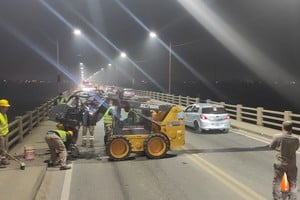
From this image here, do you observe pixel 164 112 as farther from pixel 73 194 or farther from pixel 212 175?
pixel 73 194

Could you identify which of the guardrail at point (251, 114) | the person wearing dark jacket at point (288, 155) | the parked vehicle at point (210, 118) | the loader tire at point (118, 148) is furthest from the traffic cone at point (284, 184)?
the parked vehicle at point (210, 118)

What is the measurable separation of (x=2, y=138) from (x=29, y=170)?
1054mm

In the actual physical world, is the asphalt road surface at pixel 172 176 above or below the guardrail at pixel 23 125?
below

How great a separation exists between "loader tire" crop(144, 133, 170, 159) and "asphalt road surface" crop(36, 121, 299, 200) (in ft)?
0.80

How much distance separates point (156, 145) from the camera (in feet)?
50.2

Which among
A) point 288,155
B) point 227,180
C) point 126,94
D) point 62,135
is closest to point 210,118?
point 62,135

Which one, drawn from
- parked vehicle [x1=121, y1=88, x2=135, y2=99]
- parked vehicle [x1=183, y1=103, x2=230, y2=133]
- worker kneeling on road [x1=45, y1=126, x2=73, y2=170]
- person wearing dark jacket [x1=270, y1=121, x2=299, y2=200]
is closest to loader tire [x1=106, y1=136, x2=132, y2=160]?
worker kneeling on road [x1=45, y1=126, x2=73, y2=170]

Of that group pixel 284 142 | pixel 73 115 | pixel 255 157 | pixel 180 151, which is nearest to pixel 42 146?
pixel 73 115

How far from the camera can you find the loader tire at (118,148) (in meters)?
15.0

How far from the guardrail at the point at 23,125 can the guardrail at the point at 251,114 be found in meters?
11.3

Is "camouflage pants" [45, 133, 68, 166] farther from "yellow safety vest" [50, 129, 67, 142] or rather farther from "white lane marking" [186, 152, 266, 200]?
"white lane marking" [186, 152, 266, 200]

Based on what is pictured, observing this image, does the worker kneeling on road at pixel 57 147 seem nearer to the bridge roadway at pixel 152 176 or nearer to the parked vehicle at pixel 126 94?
the bridge roadway at pixel 152 176

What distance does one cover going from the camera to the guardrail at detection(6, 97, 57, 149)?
18.7 meters

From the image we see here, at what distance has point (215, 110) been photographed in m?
23.9
